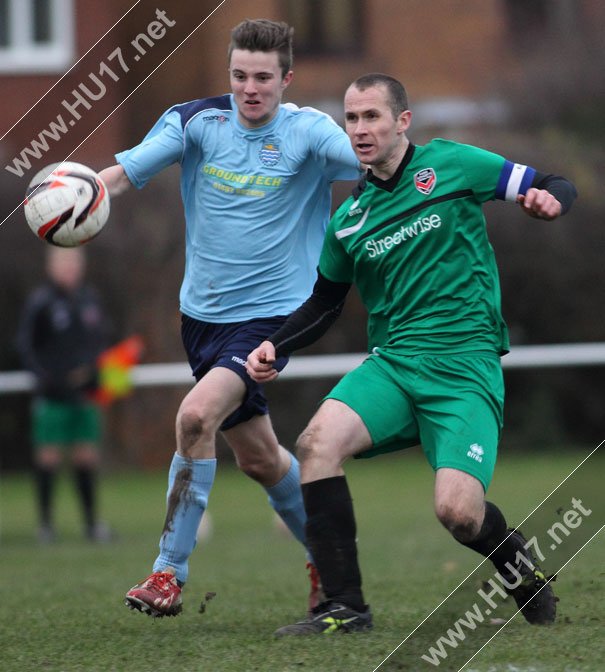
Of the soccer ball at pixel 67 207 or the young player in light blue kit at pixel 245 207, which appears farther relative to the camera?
the young player in light blue kit at pixel 245 207

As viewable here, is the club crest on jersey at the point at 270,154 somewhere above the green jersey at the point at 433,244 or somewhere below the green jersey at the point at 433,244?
above

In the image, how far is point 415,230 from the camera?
205 inches

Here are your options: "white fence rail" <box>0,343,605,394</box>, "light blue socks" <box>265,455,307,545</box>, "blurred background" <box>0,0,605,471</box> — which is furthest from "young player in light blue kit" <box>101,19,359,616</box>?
"blurred background" <box>0,0,605,471</box>

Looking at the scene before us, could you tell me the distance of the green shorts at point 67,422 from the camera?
11.5 meters

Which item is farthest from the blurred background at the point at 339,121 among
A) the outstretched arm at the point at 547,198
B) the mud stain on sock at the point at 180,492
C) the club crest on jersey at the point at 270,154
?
the outstretched arm at the point at 547,198

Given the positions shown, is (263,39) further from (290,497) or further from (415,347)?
(290,497)

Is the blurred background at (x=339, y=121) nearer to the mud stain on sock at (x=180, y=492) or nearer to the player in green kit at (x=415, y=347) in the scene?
the mud stain on sock at (x=180, y=492)

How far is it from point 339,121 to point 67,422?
7940 mm

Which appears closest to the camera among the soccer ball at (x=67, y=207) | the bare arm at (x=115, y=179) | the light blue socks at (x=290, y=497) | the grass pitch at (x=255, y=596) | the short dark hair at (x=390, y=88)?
the grass pitch at (x=255, y=596)

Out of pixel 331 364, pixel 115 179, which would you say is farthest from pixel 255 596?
pixel 331 364

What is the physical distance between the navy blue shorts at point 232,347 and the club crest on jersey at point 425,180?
0.96m

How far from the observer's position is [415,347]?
5227 mm

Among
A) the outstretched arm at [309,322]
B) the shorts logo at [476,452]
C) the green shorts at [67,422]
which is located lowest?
the green shorts at [67,422]

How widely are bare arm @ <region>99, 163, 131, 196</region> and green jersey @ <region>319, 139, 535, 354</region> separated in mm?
1084
